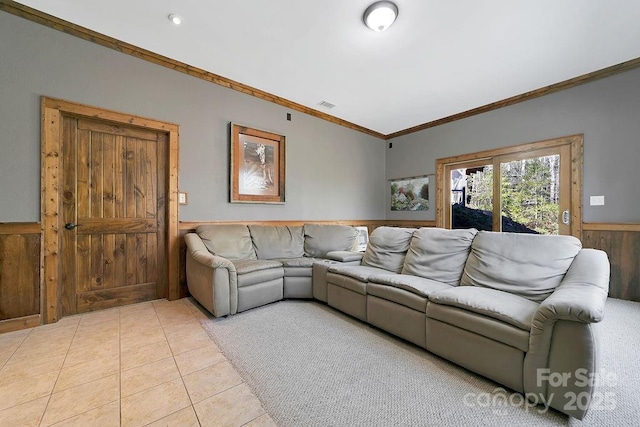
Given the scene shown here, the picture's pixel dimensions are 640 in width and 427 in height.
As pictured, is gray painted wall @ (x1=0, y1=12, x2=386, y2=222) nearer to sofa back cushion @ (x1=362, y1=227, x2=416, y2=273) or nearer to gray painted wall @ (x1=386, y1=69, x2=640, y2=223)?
sofa back cushion @ (x1=362, y1=227, x2=416, y2=273)

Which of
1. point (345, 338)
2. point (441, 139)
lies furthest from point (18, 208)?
point (441, 139)

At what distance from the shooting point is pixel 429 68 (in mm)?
3160

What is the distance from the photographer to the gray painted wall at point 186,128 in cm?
231

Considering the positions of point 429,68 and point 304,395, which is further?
point 429,68

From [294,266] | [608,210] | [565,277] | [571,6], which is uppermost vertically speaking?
[571,6]

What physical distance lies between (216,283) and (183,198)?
1347 mm

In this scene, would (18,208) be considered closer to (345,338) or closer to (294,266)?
(294,266)

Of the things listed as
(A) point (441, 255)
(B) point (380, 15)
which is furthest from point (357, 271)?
(B) point (380, 15)

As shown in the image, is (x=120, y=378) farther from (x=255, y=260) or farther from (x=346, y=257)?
(x=346, y=257)

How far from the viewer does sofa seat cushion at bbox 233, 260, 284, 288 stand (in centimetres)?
270

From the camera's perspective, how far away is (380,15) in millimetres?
2234

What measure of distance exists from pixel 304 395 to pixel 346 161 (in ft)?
14.0

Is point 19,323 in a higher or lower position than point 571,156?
lower

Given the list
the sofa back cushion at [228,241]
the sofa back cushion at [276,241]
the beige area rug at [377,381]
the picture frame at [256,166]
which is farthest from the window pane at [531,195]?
the sofa back cushion at [228,241]
